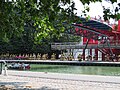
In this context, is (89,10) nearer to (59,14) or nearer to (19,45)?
(59,14)

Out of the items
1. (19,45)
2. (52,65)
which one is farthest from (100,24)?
(52,65)

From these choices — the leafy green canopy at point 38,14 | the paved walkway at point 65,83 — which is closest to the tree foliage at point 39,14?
the leafy green canopy at point 38,14

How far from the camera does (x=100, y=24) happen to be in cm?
5100

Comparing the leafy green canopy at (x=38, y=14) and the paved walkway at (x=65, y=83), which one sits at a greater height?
the leafy green canopy at (x=38, y=14)

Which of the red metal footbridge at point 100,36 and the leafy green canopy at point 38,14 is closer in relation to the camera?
the leafy green canopy at point 38,14

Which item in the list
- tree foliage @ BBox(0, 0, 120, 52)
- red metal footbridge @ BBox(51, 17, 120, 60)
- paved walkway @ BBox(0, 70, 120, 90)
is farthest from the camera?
red metal footbridge @ BBox(51, 17, 120, 60)

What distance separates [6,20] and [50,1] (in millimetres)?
1685

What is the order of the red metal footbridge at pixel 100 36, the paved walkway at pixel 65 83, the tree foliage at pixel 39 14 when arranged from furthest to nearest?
1. the red metal footbridge at pixel 100 36
2. the paved walkway at pixel 65 83
3. the tree foliage at pixel 39 14

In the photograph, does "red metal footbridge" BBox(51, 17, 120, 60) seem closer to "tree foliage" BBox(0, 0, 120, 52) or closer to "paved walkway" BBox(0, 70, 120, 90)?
"paved walkway" BBox(0, 70, 120, 90)

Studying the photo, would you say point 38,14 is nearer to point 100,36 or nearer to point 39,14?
point 39,14

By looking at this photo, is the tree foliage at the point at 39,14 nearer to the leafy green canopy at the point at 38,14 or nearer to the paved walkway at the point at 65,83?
the leafy green canopy at the point at 38,14

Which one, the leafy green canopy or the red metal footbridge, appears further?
the red metal footbridge

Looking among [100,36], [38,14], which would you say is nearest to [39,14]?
[38,14]

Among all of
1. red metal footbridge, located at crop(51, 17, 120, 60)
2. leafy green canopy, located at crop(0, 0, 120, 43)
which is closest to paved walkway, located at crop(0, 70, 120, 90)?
leafy green canopy, located at crop(0, 0, 120, 43)
